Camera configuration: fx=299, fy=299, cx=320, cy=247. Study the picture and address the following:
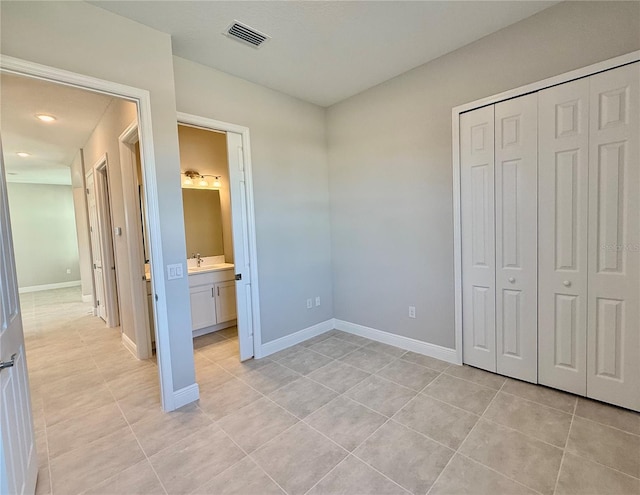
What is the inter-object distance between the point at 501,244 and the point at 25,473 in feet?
10.8

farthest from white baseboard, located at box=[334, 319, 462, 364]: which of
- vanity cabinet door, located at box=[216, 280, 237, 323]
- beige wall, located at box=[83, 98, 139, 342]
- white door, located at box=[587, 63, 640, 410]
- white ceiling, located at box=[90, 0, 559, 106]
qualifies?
white ceiling, located at box=[90, 0, 559, 106]

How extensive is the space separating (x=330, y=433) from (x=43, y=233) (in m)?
8.98

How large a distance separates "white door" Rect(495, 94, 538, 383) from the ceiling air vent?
1954mm

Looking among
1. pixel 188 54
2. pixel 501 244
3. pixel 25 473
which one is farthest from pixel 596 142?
pixel 25 473

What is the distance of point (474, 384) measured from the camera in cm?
247

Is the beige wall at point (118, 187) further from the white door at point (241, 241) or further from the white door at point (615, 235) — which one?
the white door at point (615, 235)

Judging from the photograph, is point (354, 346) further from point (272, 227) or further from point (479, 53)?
point (479, 53)

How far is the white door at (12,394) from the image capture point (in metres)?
1.23

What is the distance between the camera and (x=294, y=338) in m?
3.47

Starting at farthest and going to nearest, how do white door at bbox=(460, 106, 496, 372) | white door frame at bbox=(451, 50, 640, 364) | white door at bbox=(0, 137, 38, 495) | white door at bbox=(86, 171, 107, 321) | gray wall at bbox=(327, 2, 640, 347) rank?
1. white door at bbox=(86, 171, 107, 321)
2. white door at bbox=(460, 106, 496, 372)
3. white door frame at bbox=(451, 50, 640, 364)
4. gray wall at bbox=(327, 2, 640, 347)
5. white door at bbox=(0, 137, 38, 495)

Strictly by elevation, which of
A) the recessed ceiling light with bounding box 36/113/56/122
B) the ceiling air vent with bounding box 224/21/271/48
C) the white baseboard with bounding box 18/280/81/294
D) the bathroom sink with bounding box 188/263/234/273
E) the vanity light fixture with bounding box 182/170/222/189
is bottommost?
the white baseboard with bounding box 18/280/81/294

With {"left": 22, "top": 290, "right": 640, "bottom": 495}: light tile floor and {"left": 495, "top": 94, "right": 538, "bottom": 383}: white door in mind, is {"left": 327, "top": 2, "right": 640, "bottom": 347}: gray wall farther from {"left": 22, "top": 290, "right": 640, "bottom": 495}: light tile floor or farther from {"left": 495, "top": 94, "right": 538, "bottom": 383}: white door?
{"left": 22, "top": 290, "right": 640, "bottom": 495}: light tile floor

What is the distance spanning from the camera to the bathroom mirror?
414 centimetres

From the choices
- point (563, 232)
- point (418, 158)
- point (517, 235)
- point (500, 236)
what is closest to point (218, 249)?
point (418, 158)
